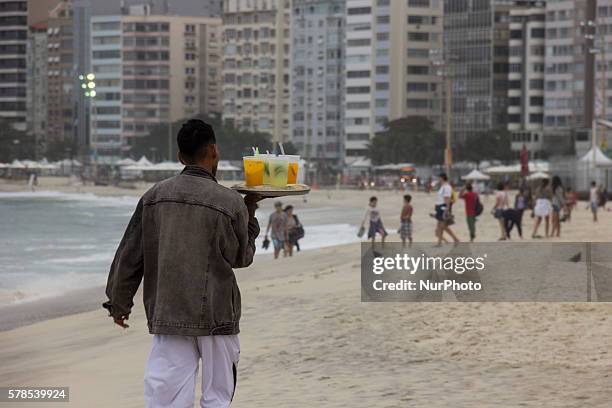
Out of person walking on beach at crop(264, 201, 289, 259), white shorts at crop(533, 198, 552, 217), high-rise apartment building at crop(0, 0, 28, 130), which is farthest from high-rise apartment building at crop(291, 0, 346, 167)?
person walking on beach at crop(264, 201, 289, 259)

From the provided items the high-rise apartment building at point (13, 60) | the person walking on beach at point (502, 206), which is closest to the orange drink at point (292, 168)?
the person walking on beach at point (502, 206)

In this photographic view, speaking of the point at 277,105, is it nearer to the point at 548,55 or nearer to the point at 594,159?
the point at 548,55

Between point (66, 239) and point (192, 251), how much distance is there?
138ft

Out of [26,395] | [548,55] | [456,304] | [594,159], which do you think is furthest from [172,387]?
[548,55]

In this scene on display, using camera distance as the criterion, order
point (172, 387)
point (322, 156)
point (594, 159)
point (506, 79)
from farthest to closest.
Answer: point (322, 156)
point (506, 79)
point (594, 159)
point (172, 387)

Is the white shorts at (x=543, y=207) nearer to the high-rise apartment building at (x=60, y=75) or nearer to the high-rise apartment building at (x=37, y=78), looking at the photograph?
the high-rise apartment building at (x=60, y=75)

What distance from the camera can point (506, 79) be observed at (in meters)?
135

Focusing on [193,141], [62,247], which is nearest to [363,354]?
[193,141]

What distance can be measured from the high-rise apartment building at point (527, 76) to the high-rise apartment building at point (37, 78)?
282 ft

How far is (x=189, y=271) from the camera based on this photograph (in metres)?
5.22

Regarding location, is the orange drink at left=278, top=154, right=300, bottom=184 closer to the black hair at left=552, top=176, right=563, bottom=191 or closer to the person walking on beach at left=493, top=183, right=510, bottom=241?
the person walking on beach at left=493, top=183, right=510, bottom=241

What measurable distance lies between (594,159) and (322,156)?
102 m

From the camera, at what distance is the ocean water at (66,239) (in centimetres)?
2591
